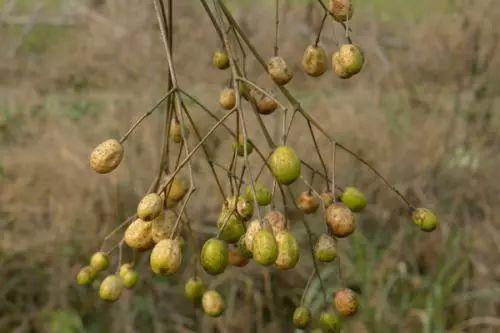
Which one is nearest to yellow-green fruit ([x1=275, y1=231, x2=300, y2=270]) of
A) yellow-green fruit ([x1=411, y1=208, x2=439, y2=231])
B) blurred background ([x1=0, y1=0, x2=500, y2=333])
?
yellow-green fruit ([x1=411, y1=208, x2=439, y2=231])

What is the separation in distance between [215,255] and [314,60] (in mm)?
243

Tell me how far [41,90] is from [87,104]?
0.45m

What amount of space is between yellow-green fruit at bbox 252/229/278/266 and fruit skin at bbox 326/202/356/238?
0.11 m

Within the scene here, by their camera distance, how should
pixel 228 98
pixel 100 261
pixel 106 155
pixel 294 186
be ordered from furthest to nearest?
pixel 294 186 < pixel 100 261 < pixel 228 98 < pixel 106 155

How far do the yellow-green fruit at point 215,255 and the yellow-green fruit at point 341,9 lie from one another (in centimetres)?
24

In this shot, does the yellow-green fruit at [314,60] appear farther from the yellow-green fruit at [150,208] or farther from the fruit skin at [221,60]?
the yellow-green fruit at [150,208]

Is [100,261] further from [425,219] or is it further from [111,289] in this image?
[425,219]

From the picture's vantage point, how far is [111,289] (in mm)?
866

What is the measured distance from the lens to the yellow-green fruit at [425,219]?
0.83m

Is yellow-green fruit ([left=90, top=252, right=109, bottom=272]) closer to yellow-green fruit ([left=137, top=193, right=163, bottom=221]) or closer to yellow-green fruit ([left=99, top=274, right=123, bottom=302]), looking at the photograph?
yellow-green fruit ([left=99, top=274, right=123, bottom=302])

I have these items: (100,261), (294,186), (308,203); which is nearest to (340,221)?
(308,203)

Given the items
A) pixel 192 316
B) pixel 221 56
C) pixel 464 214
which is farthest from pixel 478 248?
pixel 221 56

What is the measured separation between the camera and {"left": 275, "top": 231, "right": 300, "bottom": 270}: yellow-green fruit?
0.63 metres

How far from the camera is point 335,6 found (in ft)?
2.40
